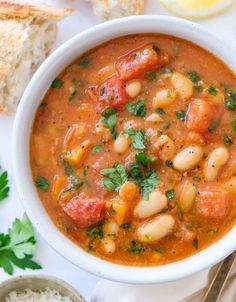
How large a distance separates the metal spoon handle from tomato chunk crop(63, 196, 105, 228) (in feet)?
2.44

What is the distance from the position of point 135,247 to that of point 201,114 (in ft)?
2.18

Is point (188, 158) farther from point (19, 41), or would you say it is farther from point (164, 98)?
point (19, 41)

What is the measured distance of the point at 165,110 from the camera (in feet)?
8.70

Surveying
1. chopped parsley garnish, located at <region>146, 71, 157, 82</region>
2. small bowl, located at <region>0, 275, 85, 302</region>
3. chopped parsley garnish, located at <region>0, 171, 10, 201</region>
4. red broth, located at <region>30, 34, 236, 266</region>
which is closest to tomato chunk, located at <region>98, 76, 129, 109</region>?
red broth, located at <region>30, 34, 236, 266</region>

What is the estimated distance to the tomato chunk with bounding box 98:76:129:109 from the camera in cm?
268

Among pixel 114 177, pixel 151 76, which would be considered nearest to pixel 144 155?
pixel 114 177

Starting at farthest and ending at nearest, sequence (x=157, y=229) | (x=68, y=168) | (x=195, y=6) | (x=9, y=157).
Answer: (x=9, y=157) < (x=195, y=6) < (x=68, y=168) < (x=157, y=229)

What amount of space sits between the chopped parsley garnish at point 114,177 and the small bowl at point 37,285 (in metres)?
0.61

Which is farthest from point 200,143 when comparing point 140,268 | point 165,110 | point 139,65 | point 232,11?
point 232,11

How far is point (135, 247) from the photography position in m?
2.65

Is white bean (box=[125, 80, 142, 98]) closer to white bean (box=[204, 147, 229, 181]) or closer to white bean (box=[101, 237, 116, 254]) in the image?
white bean (box=[204, 147, 229, 181])

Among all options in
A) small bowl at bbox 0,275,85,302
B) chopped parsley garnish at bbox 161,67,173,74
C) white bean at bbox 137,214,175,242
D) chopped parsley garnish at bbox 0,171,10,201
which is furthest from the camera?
chopped parsley garnish at bbox 0,171,10,201

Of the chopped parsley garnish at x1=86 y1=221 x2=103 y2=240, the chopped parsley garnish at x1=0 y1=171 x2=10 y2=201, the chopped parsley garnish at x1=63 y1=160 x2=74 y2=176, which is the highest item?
the chopped parsley garnish at x1=63 y1=160 x2=74 y2=176

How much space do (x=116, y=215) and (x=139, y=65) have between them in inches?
26.9
